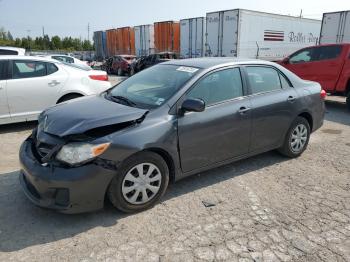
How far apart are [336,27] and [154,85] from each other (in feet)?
50.3

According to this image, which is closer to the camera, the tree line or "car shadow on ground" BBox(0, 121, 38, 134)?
"car shadow on ground" BBox(0, 121, 38, 134)

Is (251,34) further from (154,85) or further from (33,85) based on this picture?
(154,85)

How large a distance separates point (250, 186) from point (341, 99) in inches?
337

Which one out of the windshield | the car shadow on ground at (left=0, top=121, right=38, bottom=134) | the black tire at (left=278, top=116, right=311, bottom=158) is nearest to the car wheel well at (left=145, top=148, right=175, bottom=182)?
the windshield


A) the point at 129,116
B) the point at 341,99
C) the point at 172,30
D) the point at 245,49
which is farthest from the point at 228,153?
the point at 172,30

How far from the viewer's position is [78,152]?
3061 mm

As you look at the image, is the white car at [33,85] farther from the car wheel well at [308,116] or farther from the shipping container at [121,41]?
the shipping container at [121,41]

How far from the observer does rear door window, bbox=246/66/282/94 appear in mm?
4438

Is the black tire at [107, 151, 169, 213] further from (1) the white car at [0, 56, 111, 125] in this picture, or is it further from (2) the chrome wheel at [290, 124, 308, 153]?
(1) the white car at [0, 56, 111, 125]

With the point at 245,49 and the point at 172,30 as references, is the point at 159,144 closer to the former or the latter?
the point at 245,49

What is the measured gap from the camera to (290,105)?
478cm

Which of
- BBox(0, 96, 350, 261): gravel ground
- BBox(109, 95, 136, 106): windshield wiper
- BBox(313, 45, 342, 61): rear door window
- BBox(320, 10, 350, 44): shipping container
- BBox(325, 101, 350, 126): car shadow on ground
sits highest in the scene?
BBox(320, 10, 350, 44): shipping container

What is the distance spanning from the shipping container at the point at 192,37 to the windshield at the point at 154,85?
60.4 ft

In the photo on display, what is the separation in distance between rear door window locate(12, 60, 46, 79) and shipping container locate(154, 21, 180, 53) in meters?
19.5
